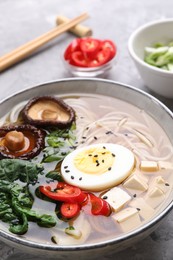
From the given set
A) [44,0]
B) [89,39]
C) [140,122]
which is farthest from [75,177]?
[44,0]

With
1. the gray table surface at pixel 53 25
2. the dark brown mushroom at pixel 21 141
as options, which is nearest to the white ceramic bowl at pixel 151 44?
the gray table surface at pixel 53 25

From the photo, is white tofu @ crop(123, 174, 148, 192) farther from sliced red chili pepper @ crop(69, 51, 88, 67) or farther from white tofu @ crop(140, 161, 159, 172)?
sliced red chili pepper @ crop(69, 51, 88, 67)

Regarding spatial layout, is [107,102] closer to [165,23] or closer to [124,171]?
[124,171]

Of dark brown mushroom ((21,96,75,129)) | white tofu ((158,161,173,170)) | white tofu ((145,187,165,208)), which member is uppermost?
dark brown mushroom ((21,96,75,129))

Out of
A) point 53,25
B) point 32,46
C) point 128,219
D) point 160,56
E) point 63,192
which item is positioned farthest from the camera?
point 53,25

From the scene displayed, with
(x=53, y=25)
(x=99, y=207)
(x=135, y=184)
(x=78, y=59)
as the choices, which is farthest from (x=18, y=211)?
(x=53, y=25)

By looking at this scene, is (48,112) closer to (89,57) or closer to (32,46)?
(89,57)

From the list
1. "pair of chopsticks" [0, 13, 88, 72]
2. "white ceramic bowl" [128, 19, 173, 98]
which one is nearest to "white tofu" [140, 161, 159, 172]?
"white ceramic bowl" [128, 19, 173, 98]

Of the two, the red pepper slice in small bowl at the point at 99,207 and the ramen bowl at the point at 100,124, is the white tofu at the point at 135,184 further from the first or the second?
the red pepper slice in small bowl at the point at 99,207
